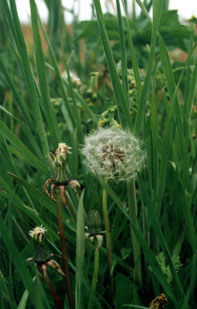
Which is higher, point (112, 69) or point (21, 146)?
point (112, 69)

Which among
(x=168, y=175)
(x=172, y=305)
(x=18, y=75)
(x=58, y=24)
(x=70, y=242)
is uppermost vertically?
(x=58, y=24)

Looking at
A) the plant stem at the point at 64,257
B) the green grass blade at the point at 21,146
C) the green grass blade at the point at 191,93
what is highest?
the green grass blade at the point at 191,93

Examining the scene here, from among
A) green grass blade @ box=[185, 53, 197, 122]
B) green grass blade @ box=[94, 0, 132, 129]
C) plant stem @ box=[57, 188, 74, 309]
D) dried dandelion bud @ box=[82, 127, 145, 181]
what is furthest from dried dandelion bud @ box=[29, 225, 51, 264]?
green grass blade @ box=[185, 53, 197, 122]

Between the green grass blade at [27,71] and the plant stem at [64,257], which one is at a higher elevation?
the green grass blade at [27,71]

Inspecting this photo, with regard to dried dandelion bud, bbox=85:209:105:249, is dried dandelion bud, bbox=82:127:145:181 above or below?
above

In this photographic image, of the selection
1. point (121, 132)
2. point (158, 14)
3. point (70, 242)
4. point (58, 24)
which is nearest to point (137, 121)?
point (121, 132)

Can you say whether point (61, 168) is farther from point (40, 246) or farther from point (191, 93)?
point (191, 93)

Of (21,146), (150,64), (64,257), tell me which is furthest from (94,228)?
(150,64)

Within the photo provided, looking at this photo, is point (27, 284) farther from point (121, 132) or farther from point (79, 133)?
point (79, 133)

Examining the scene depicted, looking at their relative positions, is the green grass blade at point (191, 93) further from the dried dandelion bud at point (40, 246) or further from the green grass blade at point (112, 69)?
the dried dandelion bud at point (40, 246)

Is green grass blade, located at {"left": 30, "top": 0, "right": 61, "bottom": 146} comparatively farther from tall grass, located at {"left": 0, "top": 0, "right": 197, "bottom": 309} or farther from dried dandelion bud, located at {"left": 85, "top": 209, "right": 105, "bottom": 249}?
dried dandelion bud, located at {"left": 85, "top": 209, "right": 105, "bottom": 249}

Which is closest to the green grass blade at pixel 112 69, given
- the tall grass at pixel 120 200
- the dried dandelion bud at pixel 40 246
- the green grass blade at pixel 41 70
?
the tall grass at pixel 120 200
